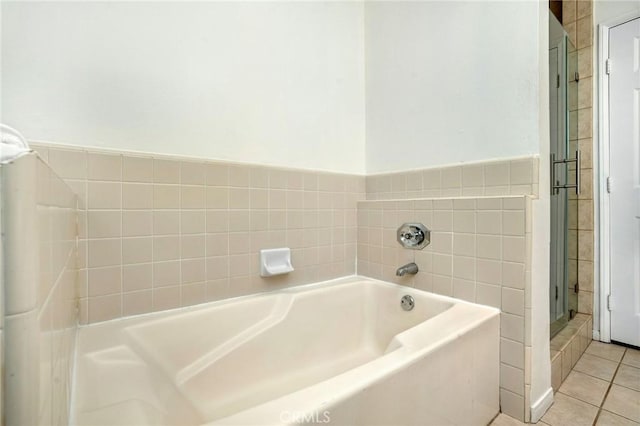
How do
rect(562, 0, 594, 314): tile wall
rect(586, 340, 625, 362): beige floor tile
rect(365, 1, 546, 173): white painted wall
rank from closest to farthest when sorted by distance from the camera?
rect(365, 1, 546, 173): white painted wall < rect(586, 340, 625, 362): beige floor tile < rect(562, 0, 594, 314): tile wall

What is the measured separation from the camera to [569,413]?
103 centimetres

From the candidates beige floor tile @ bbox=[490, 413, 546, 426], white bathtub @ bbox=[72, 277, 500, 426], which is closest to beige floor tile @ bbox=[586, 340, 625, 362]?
beige floor tile @ bbox=[490, 413, 546, 426]

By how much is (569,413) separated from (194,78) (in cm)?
191

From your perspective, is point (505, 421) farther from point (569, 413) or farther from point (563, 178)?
point (563, 178)

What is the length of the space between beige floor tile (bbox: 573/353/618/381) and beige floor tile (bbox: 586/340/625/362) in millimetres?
64

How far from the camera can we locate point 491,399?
3.21 ft

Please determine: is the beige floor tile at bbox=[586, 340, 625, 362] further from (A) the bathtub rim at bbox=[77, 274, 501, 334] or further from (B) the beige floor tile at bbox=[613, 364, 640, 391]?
(A) the bathtub rim at bbox=[77, 274, 501, 334]

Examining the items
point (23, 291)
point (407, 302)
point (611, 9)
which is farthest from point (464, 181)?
point (611, 9)

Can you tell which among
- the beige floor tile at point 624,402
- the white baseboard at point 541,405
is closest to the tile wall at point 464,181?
the white baseboard at point 541,405

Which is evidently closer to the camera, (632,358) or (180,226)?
(180,226)

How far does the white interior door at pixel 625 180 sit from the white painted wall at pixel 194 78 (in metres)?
1.49

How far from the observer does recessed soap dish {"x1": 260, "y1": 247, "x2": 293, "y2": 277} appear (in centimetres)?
125

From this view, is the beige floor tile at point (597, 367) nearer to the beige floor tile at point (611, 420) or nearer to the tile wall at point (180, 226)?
the beige floor tile at point (611, 420)

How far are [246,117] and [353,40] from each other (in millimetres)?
891
